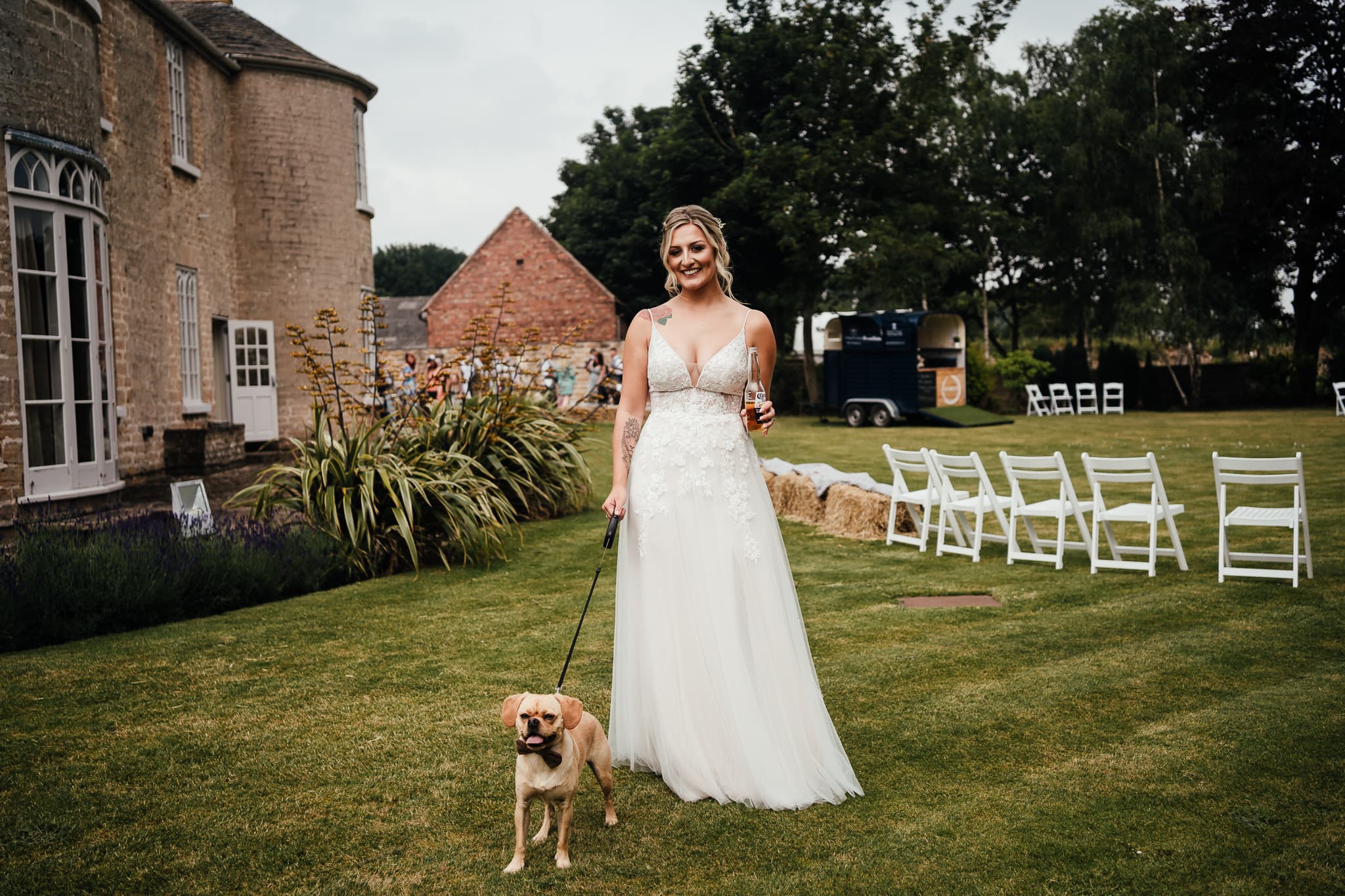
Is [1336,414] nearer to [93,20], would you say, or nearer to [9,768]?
[93,20]

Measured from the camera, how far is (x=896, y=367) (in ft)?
80.8

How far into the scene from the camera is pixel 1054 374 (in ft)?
107

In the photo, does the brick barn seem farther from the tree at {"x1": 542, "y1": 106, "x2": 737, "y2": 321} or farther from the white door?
the white door

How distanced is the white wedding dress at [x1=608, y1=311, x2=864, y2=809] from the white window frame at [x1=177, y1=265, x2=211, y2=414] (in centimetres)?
1386

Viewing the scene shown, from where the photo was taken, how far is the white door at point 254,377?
1820cm

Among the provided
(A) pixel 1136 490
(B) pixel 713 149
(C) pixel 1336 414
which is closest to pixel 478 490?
(A) pixel 1136 490

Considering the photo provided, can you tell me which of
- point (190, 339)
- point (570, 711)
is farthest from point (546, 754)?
point (190, 339)

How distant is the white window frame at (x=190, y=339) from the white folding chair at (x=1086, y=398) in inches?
888

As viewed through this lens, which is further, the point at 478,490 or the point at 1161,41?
the point at 1161,41

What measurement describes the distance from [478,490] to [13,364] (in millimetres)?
4062

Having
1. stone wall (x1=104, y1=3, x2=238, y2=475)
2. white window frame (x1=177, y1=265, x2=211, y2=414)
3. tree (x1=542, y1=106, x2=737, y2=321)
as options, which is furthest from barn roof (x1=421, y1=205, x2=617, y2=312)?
white window frame (x1=177, y1=265, x2=211, y2=414)

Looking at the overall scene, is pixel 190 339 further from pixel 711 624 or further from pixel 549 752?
pixel 549 752

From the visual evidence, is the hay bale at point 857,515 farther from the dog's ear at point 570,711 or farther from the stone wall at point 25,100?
the stone wall at point 25,100

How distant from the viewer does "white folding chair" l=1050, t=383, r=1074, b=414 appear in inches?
1161
